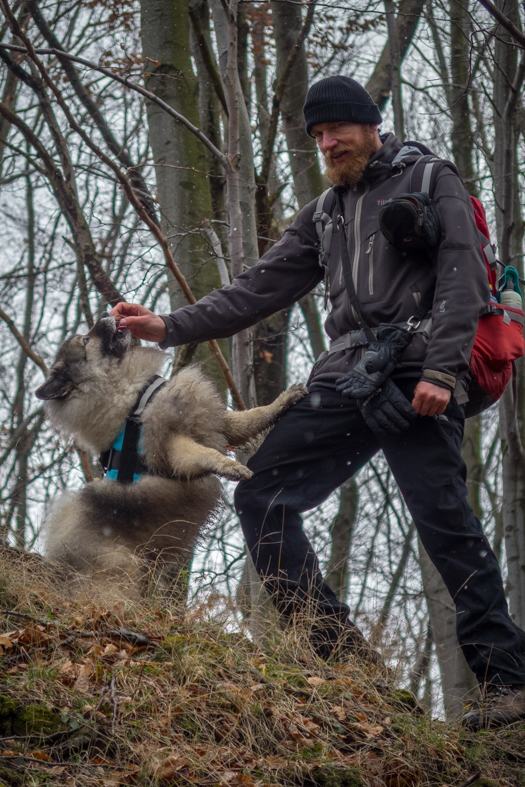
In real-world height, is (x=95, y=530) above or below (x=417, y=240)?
below

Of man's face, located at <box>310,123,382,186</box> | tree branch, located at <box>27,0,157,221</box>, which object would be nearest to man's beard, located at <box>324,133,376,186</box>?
man's face, located at <box>310,123,382,186</box>

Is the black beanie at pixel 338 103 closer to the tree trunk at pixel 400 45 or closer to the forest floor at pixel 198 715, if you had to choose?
the forest floor at pixel 198 715

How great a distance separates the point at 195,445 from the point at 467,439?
17.9 feet

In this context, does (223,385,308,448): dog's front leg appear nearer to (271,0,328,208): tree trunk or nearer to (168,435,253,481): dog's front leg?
(168,435,253,481): dog's front leg

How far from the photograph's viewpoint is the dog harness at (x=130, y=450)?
431 cm

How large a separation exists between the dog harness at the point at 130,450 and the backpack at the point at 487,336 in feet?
6.26

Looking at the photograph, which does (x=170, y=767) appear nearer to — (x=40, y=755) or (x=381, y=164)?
(x=40, y=755)

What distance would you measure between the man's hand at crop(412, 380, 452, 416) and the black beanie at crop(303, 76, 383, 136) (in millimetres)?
1591

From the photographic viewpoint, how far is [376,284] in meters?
3.61

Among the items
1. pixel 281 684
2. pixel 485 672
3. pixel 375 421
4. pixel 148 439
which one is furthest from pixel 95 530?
pixel 485 672

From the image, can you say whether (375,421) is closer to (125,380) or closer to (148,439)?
(148,439)

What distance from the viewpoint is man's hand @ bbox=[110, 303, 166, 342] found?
402cm

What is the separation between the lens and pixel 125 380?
15.0 ft

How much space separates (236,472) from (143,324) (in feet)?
3.33
